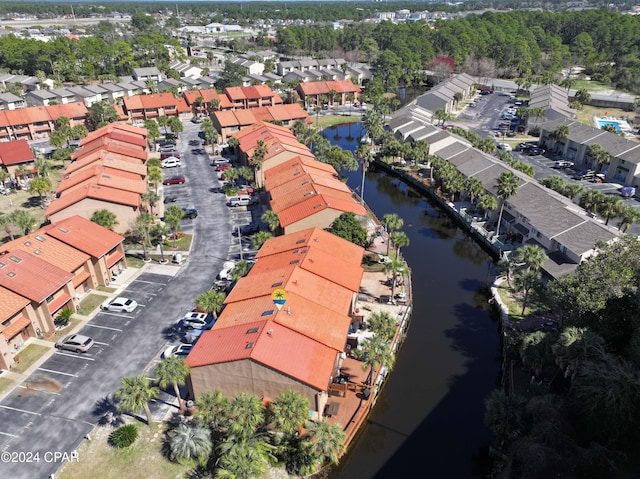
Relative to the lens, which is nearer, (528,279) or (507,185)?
(528,279)

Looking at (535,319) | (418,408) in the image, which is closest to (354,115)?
(535,319)

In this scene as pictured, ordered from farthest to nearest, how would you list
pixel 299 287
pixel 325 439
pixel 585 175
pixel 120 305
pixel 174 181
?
pixel 585 175 → pixel 174 181 → pixel 120 305 → pixel 299 287 → pixel 325 439

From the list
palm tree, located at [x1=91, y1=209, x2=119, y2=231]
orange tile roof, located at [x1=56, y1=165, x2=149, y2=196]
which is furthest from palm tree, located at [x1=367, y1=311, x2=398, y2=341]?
orange tile roof, located at [x1=56, y1=165, x2=149, y2=196]

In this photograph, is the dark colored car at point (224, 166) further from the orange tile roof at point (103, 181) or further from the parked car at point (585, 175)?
the parked car at point (585, 175)

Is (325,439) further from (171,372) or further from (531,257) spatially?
(531,257)

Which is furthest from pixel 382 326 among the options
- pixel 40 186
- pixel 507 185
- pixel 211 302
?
pixel 40 186

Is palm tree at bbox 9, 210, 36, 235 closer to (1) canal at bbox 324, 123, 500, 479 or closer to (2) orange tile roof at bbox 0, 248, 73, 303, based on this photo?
(2) orange tile roof at bbox 0, 248, 73, 303

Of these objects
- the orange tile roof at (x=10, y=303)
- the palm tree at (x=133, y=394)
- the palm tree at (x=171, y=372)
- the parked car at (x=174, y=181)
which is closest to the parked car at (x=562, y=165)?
the parked car at (x=174, y=181)
